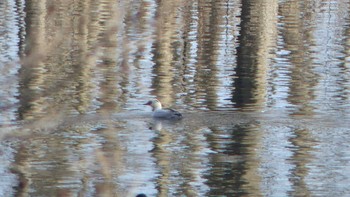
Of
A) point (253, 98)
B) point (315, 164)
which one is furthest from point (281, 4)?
point (315, 164)

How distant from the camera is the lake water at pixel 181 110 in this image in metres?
11.7

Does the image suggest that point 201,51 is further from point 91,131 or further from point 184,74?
point 91,131

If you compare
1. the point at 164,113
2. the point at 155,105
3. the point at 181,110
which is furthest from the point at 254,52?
the point at 164,113

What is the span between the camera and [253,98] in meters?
17.1

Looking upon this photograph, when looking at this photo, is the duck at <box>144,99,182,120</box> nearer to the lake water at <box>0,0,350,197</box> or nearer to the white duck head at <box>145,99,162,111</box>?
the white duck head at <box>145,99,162,111</box>

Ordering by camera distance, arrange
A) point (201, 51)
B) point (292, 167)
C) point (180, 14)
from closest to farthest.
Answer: point (292, 167)
point (201, 51)
point (180, 14)

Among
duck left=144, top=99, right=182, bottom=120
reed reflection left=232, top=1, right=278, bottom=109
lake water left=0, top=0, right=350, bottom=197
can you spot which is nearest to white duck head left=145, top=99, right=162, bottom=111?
duck left=144, top=99, right=182, bottom=120

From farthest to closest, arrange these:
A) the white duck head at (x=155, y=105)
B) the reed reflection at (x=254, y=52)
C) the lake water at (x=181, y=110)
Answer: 1. the reed reflection at (x=254, y=52)
2. the white duck head at (x=155, y=105)
3. the lake water at (x=181, y=110)

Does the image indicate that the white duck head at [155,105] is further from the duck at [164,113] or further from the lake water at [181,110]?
the lake water at [181,110]

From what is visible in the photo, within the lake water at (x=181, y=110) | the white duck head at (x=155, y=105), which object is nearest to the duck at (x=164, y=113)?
the white duck head at (x=155, y=105)

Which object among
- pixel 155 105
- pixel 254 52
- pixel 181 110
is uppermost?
pixel 155 105

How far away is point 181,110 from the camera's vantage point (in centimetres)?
1588

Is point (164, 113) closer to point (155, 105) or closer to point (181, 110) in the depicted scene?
point (155, 105)

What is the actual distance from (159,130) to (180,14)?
1403 centimetres
